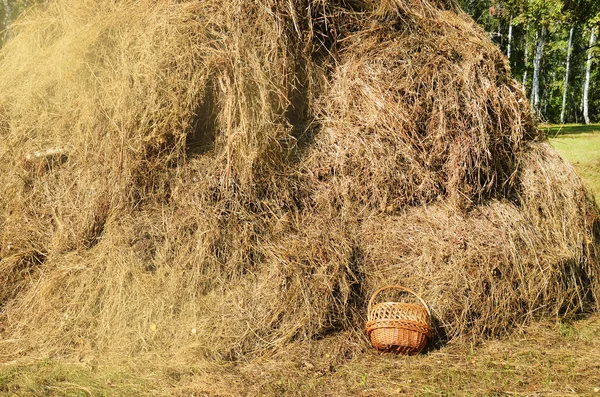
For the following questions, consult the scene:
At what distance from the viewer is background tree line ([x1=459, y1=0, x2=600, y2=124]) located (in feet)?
56.3

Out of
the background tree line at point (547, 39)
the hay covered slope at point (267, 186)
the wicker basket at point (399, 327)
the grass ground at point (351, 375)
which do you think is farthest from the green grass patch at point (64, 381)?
the background tree line at point (547, 39)

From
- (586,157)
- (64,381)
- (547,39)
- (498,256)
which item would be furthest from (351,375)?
(547,39)

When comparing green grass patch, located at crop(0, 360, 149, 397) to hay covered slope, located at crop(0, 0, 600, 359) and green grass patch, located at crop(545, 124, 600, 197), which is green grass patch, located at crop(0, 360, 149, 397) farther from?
green grass patch, located at crop(545, 124, 600, 197)

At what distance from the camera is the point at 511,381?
4.02 m

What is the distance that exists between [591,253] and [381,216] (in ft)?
6.85

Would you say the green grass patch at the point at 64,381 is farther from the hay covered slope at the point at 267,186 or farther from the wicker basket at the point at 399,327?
the wicker basket at the point at 399,327

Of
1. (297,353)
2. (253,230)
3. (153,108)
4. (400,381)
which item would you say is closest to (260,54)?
(153,108)

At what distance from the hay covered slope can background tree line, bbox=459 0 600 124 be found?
1482 mm

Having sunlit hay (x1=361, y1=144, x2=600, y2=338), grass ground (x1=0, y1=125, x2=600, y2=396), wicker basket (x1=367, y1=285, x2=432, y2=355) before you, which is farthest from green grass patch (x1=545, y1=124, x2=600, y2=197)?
wicker basket (x1=367, y1=285, x2=432, y2=355)

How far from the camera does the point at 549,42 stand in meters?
26.0

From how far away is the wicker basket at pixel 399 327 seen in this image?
4.32m

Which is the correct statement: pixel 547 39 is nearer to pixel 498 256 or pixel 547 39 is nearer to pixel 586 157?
pixel 586 157

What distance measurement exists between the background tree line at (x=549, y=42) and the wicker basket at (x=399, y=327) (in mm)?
2950

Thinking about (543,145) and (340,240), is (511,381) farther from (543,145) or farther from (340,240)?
(543,145)
